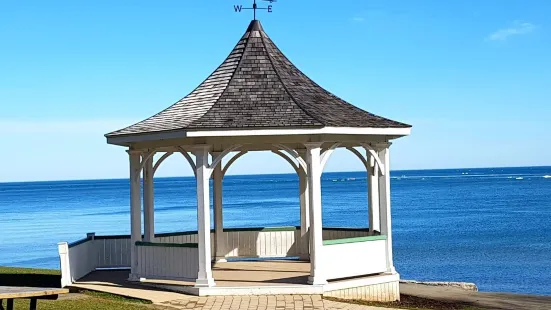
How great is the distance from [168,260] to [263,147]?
3314mm

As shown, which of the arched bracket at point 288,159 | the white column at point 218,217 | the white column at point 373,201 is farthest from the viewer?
the white column at point 218,217

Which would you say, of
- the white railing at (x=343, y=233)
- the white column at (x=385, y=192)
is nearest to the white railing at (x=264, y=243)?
the white railing at (x=343, y=233)

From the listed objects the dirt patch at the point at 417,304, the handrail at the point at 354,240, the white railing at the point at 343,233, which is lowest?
the dirt patch at the point at 417,304

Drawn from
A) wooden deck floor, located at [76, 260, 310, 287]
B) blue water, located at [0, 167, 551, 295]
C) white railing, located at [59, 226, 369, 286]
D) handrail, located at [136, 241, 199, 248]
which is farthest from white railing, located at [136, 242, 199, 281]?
blue water, located at [0, 167, 551, 295]

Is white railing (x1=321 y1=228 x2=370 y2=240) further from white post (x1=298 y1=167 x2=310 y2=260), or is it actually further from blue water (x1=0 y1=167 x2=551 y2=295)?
blue water (x1=0 y1=167 x2=551 y2=295)

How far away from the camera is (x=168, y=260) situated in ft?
49.6

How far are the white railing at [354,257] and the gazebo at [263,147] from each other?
18 mm

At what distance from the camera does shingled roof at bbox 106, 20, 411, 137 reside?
1421cm

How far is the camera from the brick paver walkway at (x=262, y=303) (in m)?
13.0

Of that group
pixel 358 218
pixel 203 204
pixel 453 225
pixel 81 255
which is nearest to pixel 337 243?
pixel 203 204

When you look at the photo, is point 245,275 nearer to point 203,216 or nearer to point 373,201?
point 203,216

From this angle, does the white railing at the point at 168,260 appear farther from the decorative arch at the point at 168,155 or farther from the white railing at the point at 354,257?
the white railing at the point at 354,257

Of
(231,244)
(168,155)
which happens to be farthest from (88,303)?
(231,244)

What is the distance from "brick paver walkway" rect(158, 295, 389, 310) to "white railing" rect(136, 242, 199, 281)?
87 cm
